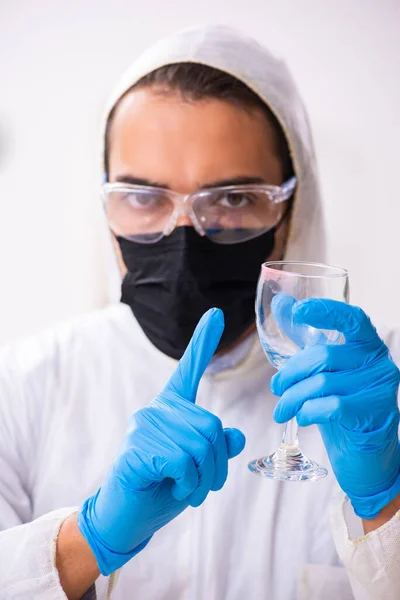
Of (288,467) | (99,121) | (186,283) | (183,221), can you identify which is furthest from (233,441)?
(99,121)

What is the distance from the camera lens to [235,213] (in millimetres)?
1692

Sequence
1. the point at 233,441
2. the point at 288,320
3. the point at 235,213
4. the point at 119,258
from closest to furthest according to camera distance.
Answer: the point at 288,320 < the point at 233,441 < the point at 235,213 < the point at 119,258

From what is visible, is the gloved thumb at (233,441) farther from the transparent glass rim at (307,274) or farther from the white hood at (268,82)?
the white hood at (268,82)

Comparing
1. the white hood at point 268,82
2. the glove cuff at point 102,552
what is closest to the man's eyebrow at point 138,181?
the white hood at point 268,82

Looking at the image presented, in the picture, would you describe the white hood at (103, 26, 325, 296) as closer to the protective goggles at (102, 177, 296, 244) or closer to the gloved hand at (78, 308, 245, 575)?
the protective goggles at (102, 177, 296, 244)

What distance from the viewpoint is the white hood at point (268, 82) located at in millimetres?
1659

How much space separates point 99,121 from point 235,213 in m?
0.72

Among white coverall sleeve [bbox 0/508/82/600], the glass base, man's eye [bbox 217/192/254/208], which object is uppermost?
man's eye [bbox 217/192/254/208]

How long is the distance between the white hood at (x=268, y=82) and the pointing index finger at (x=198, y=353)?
0.62 metres

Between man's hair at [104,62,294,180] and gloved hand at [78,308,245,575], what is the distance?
2.23 ft

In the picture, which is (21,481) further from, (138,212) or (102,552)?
(138,212)

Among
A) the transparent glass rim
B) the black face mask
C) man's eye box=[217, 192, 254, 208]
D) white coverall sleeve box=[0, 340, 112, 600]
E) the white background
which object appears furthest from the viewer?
the white background

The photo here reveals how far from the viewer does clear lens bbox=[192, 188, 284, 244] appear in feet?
5.35

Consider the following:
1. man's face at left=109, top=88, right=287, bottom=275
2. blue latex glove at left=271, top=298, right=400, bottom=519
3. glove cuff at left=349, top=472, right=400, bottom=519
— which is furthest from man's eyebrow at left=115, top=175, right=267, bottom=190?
glove cuff at left=349, top=472, right=400, bottom=519
